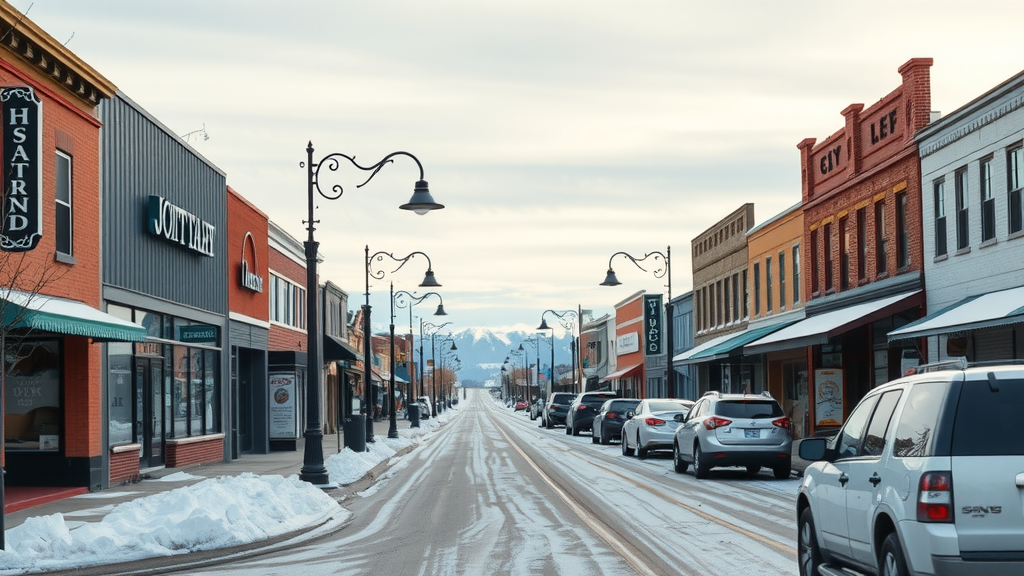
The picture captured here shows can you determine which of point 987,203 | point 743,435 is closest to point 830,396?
point 987,203

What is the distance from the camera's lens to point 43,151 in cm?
1875

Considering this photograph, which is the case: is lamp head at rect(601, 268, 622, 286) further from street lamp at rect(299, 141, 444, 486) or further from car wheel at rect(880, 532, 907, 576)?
car wheel at rect(880, 532, 907, 576)

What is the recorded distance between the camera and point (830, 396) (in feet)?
95.9

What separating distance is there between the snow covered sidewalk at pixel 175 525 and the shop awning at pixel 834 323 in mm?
14051

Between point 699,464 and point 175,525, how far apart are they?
12386 mm

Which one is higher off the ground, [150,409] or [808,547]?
Result: [150,409]

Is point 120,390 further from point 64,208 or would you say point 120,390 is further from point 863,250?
point 863,250

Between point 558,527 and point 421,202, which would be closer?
point 558,527

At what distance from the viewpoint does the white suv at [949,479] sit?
21.4ft

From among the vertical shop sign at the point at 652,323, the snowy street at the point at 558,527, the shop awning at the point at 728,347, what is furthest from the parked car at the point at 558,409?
the snowy street at the point at 558,527

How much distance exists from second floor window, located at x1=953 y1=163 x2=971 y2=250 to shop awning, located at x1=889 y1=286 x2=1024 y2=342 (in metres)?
1.78

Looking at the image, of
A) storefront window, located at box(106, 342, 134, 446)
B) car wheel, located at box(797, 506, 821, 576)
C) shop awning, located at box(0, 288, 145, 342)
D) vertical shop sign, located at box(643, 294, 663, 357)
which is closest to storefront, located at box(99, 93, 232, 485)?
storefront window, located at box(106, 342, 134, 446)

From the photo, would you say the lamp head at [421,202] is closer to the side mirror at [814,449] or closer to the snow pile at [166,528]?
the snow pile at [166,528]

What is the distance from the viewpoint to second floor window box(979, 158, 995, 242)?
79.2 ft
